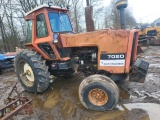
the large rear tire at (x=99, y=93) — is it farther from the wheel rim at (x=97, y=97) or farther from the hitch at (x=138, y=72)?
the hitch at (x=138, y=72)

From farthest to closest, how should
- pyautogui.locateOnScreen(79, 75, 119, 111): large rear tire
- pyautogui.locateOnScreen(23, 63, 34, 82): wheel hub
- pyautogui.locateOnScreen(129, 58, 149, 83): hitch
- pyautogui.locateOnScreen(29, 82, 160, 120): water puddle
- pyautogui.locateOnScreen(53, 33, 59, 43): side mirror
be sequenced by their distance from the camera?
pyautogui.locateOnScreen(23, 63, 34, 82): wheel hub → pyautogui.locateOnScreen(53, 33, 59, 43): side mirror → pyautogui.locateOnScreen(129, 58, 149, 83): hitch → pyautogui.locateOnScreen(79, 75, 119, 111): large rear tire → pyautogui.locateOnScreen(29, 82, 160, 120): water puddle

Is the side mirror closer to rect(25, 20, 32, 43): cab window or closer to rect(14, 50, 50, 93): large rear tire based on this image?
rect(14, 50, 50, 93): large rear tire

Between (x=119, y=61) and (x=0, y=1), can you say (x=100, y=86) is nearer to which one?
(x=119, y=61)

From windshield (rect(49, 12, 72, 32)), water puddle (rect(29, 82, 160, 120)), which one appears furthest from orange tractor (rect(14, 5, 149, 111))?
water puddle (rect(29, 82, 160, 120))

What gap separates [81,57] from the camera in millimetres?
5355

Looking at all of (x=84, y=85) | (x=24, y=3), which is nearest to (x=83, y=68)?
(x=84, y=85)

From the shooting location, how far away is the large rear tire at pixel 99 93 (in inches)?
161

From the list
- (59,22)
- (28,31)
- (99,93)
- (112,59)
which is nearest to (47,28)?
(59,22)

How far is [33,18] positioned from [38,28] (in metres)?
0.32

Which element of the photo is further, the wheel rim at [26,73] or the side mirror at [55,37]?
the wheel rim at [26,73]

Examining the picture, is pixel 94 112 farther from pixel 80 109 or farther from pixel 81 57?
pixel 81 57

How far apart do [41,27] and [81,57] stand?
1493 millimetres

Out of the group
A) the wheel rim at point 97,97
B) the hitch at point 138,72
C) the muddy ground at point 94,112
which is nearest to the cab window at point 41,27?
the muddy ground at point 94,112

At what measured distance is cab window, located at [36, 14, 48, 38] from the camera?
5.36 m
